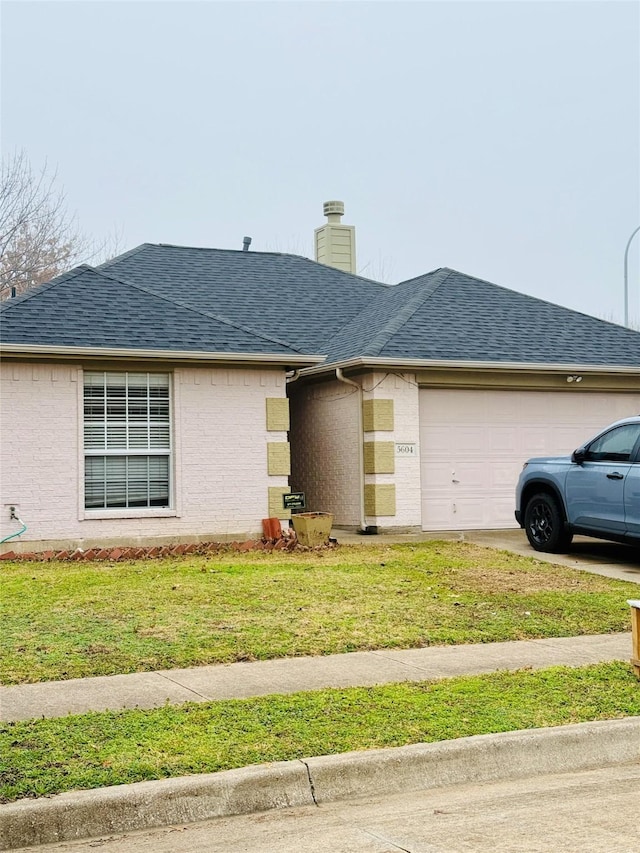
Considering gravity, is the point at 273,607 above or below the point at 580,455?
below

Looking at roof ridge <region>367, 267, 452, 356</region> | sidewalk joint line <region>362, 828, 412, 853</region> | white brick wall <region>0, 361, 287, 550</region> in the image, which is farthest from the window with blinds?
sidewalk joint line <region>362, 828, 412, 853</region>

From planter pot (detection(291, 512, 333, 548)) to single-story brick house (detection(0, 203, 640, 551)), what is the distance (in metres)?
0.77

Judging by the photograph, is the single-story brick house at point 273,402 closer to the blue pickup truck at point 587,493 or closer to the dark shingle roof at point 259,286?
the dark shingle roof at point 259,286

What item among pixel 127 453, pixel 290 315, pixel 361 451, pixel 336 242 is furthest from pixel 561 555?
pixel 336 242

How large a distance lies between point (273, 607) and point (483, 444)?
27.4 feet

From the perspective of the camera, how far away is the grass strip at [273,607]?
888cm

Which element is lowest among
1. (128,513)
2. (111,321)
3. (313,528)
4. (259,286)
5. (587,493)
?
(313,528)

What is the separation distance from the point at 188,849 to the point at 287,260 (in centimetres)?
1998

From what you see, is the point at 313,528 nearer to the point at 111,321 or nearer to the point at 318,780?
the point at 111,321

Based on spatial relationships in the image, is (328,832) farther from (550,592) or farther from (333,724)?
(550,592)

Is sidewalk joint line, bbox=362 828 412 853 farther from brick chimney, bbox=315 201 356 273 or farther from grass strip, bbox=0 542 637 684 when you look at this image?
brick chimney, bbox=315 201 356 273

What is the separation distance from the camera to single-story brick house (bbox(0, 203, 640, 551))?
15484 mm

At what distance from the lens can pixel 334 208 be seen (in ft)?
88.5

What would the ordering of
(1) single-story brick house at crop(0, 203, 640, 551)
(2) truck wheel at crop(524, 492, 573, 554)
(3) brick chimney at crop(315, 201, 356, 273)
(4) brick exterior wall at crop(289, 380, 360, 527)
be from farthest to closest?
(3) brick chimney at crop(315, 201, 356, 273)
(4) brick exterior wall at crop(289, 380, 360, 527)
(1) single-story brick house at crop(0, 203, 640, 551)
(2) truck wheel at crop(524, 492, 573, 554)
